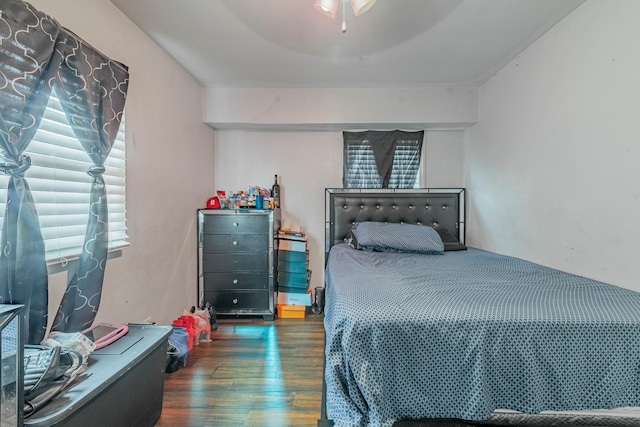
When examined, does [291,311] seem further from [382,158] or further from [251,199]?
[382,158]

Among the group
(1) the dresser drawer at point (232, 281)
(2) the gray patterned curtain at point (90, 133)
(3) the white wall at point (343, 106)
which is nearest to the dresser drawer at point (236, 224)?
(1) the dresser drawer at point (232, 281)

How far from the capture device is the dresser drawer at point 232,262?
291 centimetres

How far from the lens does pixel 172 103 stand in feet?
8.05

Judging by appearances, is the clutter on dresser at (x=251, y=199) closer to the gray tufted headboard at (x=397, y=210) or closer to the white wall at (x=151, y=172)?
the white wall at (x=151, y=172)

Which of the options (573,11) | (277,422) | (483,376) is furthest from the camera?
(573,11)

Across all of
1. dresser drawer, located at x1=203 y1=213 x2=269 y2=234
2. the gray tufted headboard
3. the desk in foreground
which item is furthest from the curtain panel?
the gray tufted headboard

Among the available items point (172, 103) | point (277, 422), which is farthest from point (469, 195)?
point (172, 103)

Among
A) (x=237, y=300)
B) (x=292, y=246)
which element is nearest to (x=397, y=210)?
(x=292, y=246)

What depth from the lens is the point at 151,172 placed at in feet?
7.16

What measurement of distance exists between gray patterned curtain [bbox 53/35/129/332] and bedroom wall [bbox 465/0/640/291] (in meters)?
2.81

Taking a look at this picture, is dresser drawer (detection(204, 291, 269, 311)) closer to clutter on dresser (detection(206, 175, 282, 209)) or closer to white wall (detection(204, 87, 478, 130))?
clutter on dresser (detection(206, 175, 282, 209))

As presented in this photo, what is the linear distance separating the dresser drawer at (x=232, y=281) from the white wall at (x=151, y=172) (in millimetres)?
167

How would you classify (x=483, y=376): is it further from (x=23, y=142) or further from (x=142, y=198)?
(x=142, y=198)

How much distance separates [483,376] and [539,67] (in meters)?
2.21
